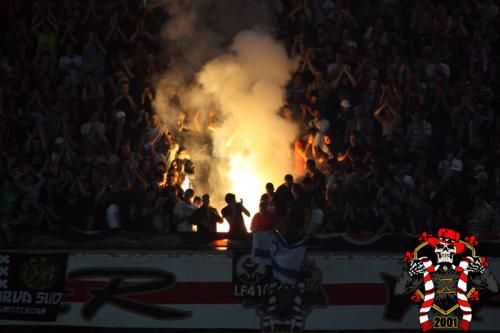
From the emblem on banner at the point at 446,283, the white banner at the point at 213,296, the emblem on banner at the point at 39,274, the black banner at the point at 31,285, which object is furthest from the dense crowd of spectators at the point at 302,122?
the emblem on banner at the point at 446,283

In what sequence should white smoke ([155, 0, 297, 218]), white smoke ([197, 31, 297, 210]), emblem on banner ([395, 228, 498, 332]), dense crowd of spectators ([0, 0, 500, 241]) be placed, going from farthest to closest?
white smoke ([155, 0, 297, 218]), white smoke ([197, 31, 297, 210]), dense crowd of spectators ([0, 0, 500, 241]), emblem on banner ([395, 228, 498, 332])

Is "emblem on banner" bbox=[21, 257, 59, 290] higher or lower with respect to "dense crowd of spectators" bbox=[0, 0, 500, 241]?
lower

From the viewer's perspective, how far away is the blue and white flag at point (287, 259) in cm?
1093

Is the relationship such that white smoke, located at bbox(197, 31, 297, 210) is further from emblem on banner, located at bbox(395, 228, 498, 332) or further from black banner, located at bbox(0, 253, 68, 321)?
black banner, located at bbox(0, 253, 68, 321)

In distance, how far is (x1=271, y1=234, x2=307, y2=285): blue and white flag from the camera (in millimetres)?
10930

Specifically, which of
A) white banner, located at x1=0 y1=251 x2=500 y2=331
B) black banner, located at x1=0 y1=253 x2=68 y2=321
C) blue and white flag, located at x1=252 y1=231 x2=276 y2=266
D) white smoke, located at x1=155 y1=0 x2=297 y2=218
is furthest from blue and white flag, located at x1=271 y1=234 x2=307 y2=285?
white smoke, located at x1=155 y1=0 x2=297 y2=218

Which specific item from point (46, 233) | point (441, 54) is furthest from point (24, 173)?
point (441, 54)

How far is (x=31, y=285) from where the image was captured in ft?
36.4

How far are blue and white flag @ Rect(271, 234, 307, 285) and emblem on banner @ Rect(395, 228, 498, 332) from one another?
4.12 feet

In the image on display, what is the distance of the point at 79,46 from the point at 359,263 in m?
8.26

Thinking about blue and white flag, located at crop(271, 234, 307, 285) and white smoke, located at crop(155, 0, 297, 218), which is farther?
white smoke, located at crop(155, 0, 297, 218)

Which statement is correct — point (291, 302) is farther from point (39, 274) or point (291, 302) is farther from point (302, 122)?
point (302, 122)

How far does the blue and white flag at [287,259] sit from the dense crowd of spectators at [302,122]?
0.79 feet

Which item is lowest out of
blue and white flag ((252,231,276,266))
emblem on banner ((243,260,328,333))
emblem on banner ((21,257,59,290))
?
emblem on banner ((243,260,328,333))
